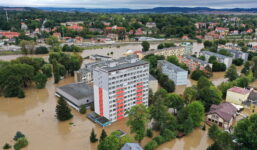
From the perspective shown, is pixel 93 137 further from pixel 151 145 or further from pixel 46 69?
pixel 46 69

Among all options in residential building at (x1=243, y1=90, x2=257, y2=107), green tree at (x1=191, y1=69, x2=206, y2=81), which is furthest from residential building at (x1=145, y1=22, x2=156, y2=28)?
residential building at (x1=243, y1=90, x2=257, y2=107)

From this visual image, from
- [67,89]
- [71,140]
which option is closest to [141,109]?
[71,140]

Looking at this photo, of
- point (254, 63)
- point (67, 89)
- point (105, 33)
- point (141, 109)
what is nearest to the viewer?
point (141, 109)

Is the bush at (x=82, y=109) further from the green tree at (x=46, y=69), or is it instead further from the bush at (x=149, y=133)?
the green tree at (x=46, y=69)

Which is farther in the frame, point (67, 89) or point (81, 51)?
point (81, 51)

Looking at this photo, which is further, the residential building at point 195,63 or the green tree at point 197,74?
the residential building at point 195,63

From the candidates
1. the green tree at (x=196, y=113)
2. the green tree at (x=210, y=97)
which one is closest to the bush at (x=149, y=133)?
the green tree at (x=196, y=113)

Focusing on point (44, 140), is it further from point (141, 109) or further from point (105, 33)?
point (105, 33)
